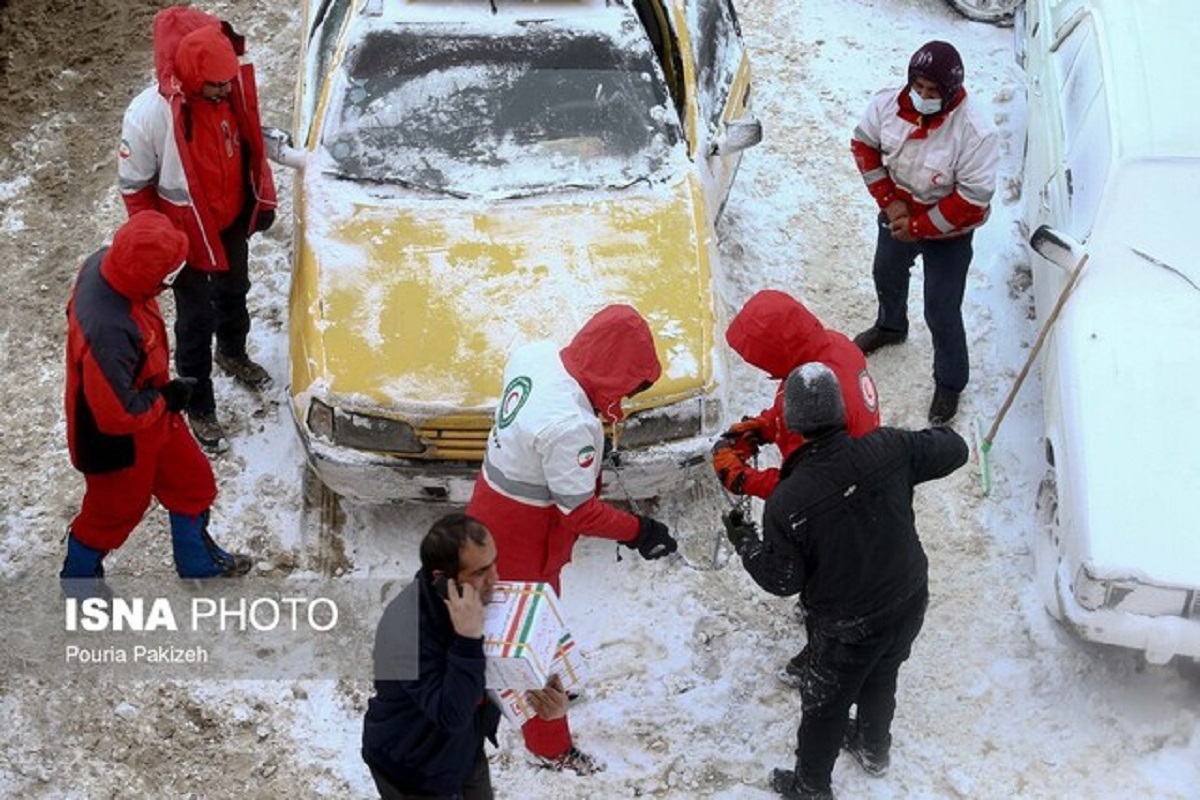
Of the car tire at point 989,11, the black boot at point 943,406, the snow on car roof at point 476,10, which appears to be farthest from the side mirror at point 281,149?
the car tire at point 989,11

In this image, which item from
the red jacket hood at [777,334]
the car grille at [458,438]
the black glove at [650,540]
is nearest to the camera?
the red jacket hood at [777,334]

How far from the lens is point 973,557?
6.34 m

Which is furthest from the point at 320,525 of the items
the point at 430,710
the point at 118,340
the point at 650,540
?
the point at 430,710

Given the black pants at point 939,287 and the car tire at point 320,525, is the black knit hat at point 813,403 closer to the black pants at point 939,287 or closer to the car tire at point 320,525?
the black pants at point 939,287

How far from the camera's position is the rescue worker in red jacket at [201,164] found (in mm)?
5785

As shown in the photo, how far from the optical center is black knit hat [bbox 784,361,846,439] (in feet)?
14.1

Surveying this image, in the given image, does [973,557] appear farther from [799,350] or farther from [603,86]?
[603,86]

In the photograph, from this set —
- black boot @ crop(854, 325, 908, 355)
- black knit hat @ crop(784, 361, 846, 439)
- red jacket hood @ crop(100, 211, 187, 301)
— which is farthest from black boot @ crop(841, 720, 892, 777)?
red jacket hood @ crop(100, 211, 187, 301)

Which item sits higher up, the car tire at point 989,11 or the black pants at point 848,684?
the car tire at point 989,11

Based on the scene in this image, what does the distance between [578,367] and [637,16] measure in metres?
2.90

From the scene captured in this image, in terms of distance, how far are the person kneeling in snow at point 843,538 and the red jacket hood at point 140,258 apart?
2.17 metres

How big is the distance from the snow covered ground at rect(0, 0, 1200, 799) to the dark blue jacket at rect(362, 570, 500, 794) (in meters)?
1.44

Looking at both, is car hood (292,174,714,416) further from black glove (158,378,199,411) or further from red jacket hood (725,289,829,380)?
red jacket hood (725,289,829,380)

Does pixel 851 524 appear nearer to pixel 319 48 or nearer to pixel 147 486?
pixel 147 486
